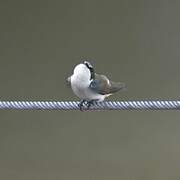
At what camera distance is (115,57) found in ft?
10.3

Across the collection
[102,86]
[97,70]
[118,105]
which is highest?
[97,70]

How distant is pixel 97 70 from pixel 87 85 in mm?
1198

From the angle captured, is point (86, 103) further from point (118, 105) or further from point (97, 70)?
point (97, 70)

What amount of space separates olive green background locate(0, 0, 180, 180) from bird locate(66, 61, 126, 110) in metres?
1.10

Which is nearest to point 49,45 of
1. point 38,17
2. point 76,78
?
point 38,17

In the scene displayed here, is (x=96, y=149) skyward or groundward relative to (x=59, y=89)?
groundward

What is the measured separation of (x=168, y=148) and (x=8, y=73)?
76cm

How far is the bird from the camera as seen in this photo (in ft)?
6.37

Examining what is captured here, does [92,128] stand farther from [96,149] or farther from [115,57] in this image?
[115,57]

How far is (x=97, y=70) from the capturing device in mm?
3156

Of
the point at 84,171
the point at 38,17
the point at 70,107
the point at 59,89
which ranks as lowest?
the point at 70,107

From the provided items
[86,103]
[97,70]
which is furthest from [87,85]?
[97,70]

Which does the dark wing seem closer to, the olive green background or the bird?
the bird

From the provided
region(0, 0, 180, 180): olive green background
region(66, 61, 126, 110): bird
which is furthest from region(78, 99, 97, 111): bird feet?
region(0, 0, 180, 180): olive green background
